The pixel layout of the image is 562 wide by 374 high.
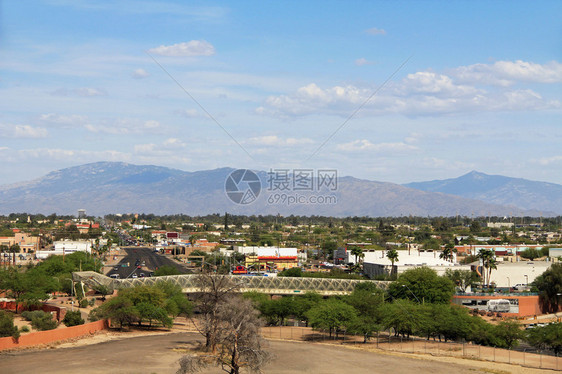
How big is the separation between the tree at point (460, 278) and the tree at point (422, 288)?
1904 cm

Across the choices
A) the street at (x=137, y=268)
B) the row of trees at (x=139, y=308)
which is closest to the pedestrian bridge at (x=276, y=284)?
the row of trees at (x=139, y=308)

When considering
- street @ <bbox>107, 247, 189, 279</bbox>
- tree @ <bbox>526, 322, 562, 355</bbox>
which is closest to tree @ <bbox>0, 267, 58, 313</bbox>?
street @ <bbox>107, 247, 189, 279</bbox>

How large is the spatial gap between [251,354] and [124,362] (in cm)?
2085

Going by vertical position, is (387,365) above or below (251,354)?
below

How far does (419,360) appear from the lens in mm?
73000

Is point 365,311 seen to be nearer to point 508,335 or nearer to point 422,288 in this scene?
point 422,288

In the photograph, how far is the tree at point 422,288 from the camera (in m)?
102

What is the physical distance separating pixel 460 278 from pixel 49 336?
75325mm

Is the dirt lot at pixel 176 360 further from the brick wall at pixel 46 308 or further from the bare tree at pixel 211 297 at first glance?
the brick wall at pixel 46 308

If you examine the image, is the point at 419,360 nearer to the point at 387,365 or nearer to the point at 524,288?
the point at 387,365

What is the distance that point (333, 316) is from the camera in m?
86.2

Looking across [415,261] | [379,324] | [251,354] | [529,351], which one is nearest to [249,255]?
[415,261]

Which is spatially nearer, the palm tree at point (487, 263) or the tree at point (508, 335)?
the tree at point (508, 335)

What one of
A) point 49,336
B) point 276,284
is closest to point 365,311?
point 276,284
